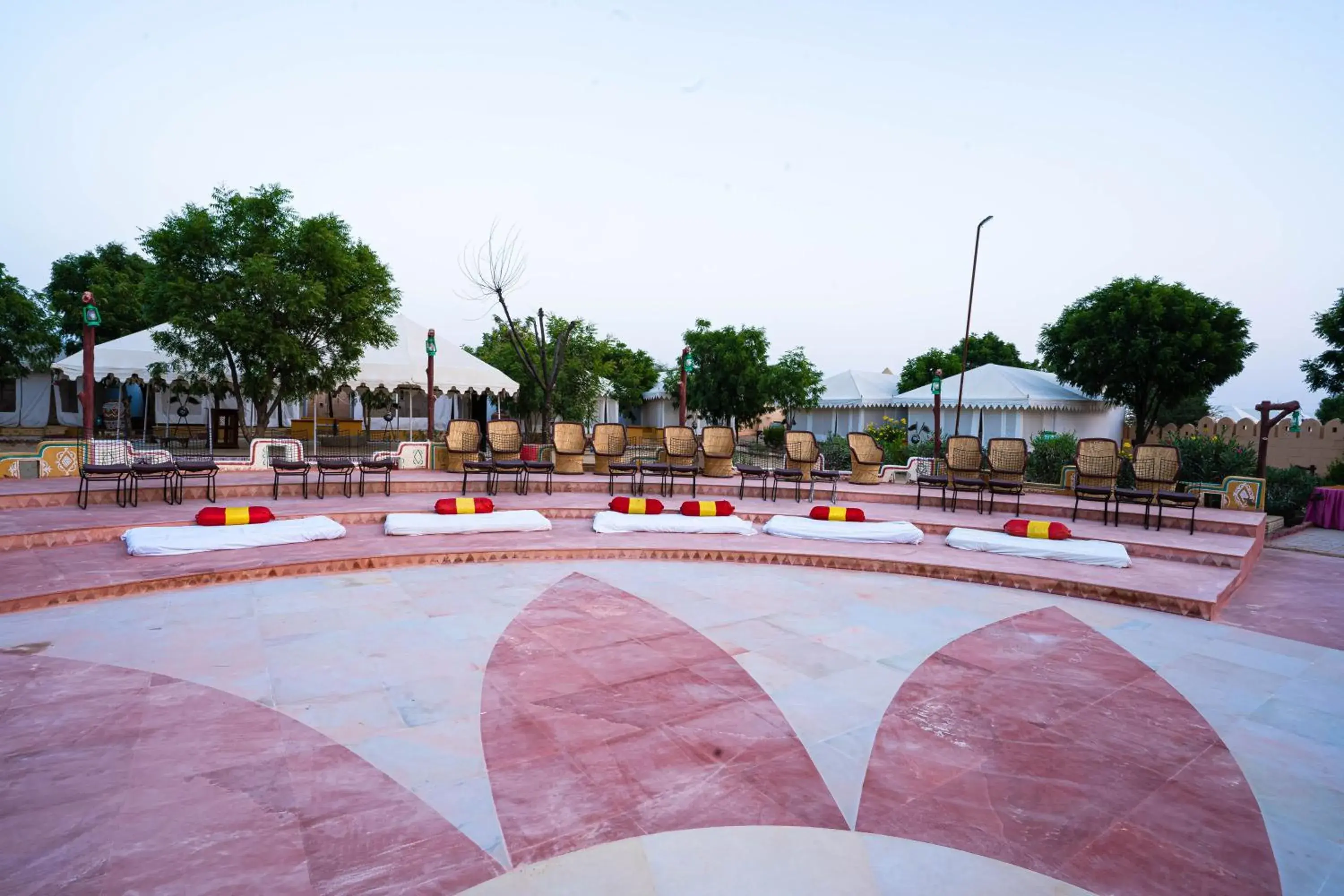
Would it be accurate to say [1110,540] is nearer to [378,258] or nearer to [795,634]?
[795,634]

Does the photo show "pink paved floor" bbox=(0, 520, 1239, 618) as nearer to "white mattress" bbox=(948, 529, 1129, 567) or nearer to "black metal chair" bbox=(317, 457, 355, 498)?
"white mattress" bbox=(948, 529, 1129, 567)

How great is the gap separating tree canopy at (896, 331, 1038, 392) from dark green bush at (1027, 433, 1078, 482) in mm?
16474

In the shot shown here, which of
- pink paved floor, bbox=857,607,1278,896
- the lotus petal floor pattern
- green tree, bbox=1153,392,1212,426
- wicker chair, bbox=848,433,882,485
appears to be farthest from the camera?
green tree, bbox=1153,392,1212,426

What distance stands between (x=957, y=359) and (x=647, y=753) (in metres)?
36.0

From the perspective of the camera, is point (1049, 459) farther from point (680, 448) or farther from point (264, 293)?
point (264, 293)

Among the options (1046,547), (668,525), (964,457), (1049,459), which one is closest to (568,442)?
(668,525)

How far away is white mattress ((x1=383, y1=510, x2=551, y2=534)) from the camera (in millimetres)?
7590

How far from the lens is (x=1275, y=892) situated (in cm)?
230

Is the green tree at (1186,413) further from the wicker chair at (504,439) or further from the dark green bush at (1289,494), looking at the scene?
the wicker chair at (504,439)

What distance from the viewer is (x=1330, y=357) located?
2141 cm

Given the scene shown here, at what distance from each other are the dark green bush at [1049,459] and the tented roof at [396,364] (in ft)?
40.4

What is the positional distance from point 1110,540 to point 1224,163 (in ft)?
30.9

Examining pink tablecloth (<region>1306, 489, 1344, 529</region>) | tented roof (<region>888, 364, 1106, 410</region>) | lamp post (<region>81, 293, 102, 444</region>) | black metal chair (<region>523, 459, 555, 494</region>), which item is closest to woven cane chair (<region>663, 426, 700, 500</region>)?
black metal chair (<region>523, 459, 555, 494</region>)

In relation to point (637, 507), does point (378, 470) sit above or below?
above
